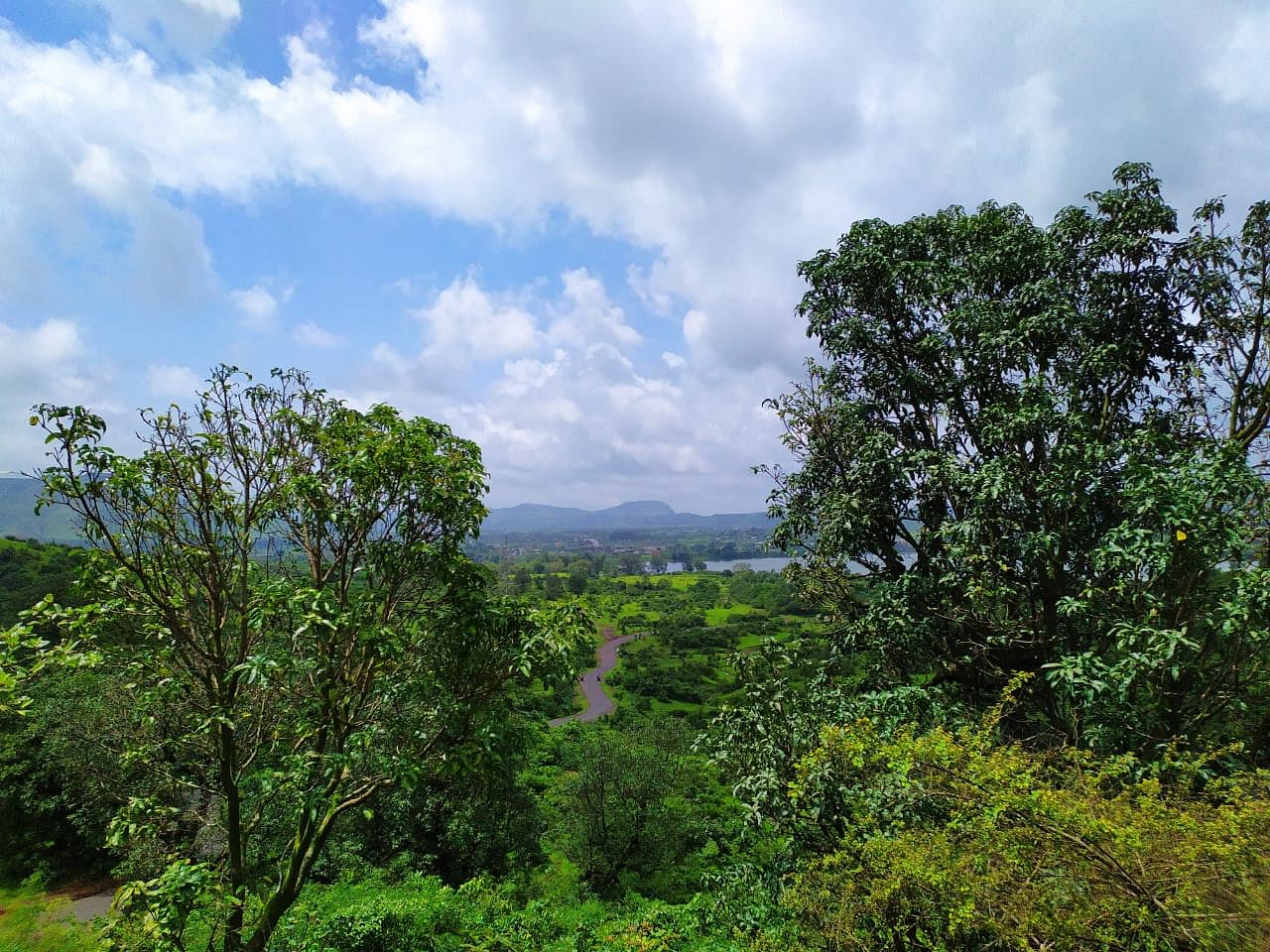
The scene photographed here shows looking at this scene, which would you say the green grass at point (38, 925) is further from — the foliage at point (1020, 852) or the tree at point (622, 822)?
the foliage at point (1020, 852)

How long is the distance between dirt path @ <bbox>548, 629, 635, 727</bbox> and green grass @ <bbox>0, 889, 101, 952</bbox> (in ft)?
102

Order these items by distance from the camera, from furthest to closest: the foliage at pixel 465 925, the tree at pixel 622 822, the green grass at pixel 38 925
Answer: the tree at pixel 622 822 → the green grass at pixel 38 925 → the foliage at pixel 465 925

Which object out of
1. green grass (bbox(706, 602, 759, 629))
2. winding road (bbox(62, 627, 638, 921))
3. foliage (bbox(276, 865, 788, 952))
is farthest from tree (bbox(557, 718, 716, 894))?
green grass (bbox(706, 602, 759, 629))

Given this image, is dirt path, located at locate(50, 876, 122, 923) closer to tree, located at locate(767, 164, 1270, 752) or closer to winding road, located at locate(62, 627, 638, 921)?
winding road, located at locate(62, 627, 638, 921)

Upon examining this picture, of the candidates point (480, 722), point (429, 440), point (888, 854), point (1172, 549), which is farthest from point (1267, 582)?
point (429, 440)

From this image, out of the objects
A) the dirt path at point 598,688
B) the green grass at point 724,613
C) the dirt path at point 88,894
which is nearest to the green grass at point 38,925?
the dirt path at point 88,894

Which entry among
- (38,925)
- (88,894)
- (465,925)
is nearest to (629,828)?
(465,925)

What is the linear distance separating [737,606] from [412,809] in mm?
91263

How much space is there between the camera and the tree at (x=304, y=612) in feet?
16.0

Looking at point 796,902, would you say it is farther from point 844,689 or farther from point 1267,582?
point 1267,582

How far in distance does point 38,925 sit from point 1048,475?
30048 millimetres

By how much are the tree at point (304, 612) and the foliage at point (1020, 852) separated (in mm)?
3593

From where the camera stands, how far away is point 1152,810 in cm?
448

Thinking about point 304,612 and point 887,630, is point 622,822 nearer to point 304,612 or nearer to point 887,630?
point 887,630
